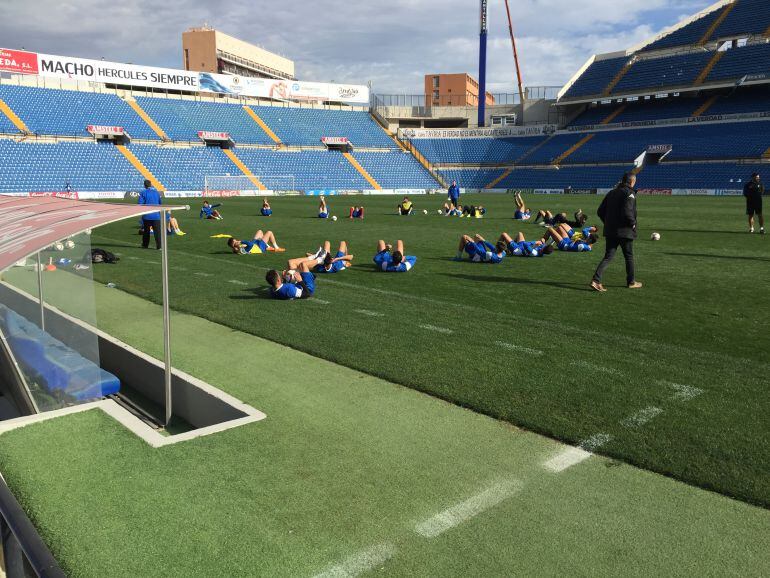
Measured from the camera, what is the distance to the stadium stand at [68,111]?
45.0 m

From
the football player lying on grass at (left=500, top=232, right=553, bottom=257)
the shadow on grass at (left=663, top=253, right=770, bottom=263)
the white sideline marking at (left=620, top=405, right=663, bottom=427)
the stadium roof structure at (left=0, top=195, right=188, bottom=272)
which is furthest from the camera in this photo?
the football player lying on grass at (left=500, top=232, right=553, bottom=257)

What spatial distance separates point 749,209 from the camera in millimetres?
18484

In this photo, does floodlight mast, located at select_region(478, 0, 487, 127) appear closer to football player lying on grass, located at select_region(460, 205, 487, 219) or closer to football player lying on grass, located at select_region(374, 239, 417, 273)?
football player lying on grass, located at select_region(460, 205, 487, 219)

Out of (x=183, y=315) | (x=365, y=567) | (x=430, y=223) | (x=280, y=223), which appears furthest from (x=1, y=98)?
(x=365, y=567)

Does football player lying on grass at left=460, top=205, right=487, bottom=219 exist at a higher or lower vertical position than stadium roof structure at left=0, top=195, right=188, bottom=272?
lower

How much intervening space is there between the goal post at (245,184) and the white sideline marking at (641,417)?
45.1 m

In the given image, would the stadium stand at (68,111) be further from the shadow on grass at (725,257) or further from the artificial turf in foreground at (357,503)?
the artificial turf in foreground at (357,503)

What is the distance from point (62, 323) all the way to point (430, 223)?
63.5 feet

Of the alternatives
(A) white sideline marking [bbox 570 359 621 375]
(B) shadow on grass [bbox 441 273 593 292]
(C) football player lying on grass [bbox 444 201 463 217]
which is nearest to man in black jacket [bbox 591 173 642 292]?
(B) shadow on grass [bbox 441 273 593 292]

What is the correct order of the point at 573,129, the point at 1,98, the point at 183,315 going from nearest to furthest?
the point at 183,315
the point at 1,98
the point at 573,129

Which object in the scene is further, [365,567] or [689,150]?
[689,150]

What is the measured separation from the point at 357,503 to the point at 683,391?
11.1 ft

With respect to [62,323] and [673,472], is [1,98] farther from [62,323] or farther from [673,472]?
[673,472]

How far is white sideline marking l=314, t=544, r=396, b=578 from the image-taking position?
2885 mm
